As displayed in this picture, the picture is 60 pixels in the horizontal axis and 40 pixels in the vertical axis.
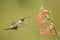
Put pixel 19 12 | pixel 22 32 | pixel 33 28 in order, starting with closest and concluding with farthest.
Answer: pixel 33 28, pixel 22 32, pixel 19 12

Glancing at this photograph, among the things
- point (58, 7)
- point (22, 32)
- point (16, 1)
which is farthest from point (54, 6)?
point (16, 1)

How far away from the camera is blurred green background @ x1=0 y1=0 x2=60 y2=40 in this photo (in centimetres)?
222

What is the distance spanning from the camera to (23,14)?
265 centimetres

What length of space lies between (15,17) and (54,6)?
2.22 feet

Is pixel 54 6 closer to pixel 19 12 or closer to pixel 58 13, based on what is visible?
pixel 58 13

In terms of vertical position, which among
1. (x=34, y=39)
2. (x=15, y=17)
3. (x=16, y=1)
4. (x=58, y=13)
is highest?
(x=16, y=1)

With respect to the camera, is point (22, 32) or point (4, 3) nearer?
point (22, 32)

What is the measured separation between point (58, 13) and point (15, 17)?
672 mm

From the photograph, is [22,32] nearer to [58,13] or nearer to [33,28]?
[33,28]

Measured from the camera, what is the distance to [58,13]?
2240 millimetres

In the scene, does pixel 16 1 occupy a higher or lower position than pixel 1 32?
higher

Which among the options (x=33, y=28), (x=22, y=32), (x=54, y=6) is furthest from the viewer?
(x=22, y=32)

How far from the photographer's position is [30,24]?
2.40 m

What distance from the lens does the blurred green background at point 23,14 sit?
2.22 metres
